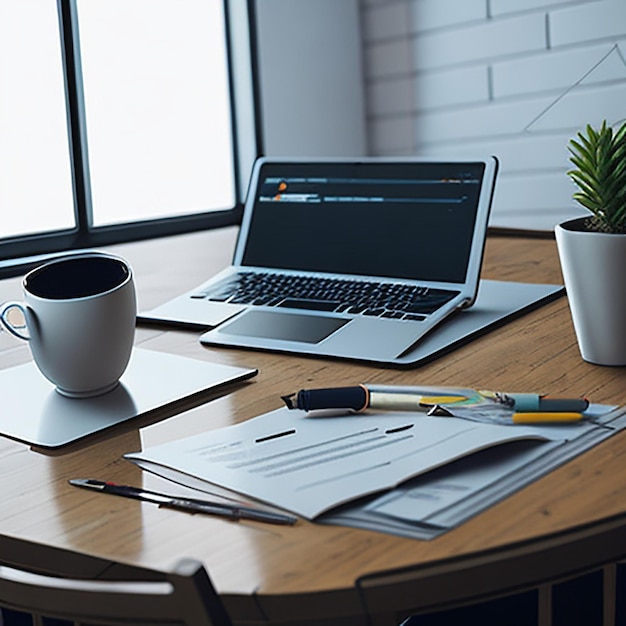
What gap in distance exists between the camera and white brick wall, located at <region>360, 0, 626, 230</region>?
2.18 metres

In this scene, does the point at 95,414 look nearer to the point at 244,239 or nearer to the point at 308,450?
the point at 308,450

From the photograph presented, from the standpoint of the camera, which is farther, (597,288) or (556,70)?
(556,70)

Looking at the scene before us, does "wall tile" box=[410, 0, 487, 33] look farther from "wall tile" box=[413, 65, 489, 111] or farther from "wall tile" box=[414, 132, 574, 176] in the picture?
"wall tile" box=[414, 132, 574, 176]

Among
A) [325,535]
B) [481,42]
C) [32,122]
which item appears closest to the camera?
[325,535]

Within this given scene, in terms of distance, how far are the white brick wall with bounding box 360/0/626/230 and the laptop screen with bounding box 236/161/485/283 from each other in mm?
1093

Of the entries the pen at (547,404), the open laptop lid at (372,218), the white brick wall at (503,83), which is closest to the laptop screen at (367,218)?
the open laptop lid at (372,218)

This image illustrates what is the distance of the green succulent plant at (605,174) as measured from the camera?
84 cm

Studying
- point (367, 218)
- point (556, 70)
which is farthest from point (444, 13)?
point (367, 218)

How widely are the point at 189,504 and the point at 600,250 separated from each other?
0.45 m

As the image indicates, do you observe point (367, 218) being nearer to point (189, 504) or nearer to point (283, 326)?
point (283, 326)

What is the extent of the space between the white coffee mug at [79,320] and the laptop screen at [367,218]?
37 centimetres

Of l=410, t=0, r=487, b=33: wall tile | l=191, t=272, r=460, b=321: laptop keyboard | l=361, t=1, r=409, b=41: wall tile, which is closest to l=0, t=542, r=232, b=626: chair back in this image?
l=191, t=272, r=460, b=321: laptop keyboard

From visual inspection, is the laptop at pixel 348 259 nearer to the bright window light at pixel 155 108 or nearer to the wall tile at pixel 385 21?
the bright window light at pixel 155 108

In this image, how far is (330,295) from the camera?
3.65 feet
